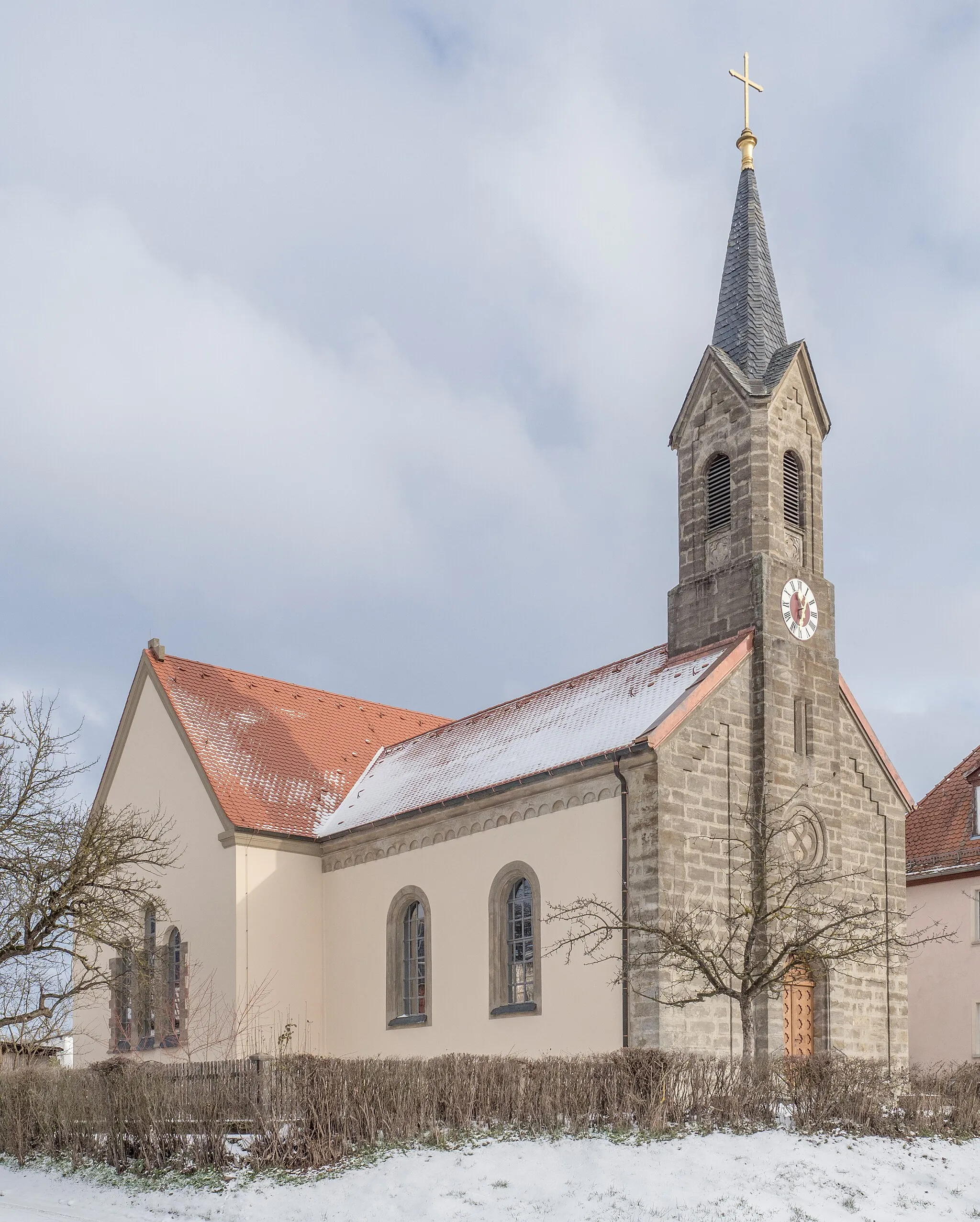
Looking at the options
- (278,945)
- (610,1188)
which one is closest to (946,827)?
(278,945)

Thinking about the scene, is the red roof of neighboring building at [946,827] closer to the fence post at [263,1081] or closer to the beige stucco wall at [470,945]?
the beige stucco wall at [470,945]

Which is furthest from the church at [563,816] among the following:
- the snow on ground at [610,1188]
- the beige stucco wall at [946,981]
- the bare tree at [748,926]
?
the snow on ground at [610,1188]

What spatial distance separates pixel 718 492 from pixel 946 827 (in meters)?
11.8

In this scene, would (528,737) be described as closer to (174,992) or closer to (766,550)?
(766,550)

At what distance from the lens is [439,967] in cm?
2878

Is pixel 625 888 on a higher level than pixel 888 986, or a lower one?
higher

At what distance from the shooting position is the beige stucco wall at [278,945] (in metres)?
31.0

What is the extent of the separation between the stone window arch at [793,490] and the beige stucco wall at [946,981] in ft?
33.8

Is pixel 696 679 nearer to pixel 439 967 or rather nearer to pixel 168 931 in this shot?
pixel 439 967

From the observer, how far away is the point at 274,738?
118 ft

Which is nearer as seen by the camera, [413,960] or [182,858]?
[413,960]

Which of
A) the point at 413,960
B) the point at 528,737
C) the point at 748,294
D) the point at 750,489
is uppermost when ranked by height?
the point at 748,294

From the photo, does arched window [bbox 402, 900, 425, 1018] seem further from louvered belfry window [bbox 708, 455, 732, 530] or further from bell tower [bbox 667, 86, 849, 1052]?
louvered belfry window [bbox 708, 455, 732, 530]

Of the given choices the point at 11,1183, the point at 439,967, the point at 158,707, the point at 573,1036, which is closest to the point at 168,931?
the point at 158,707
